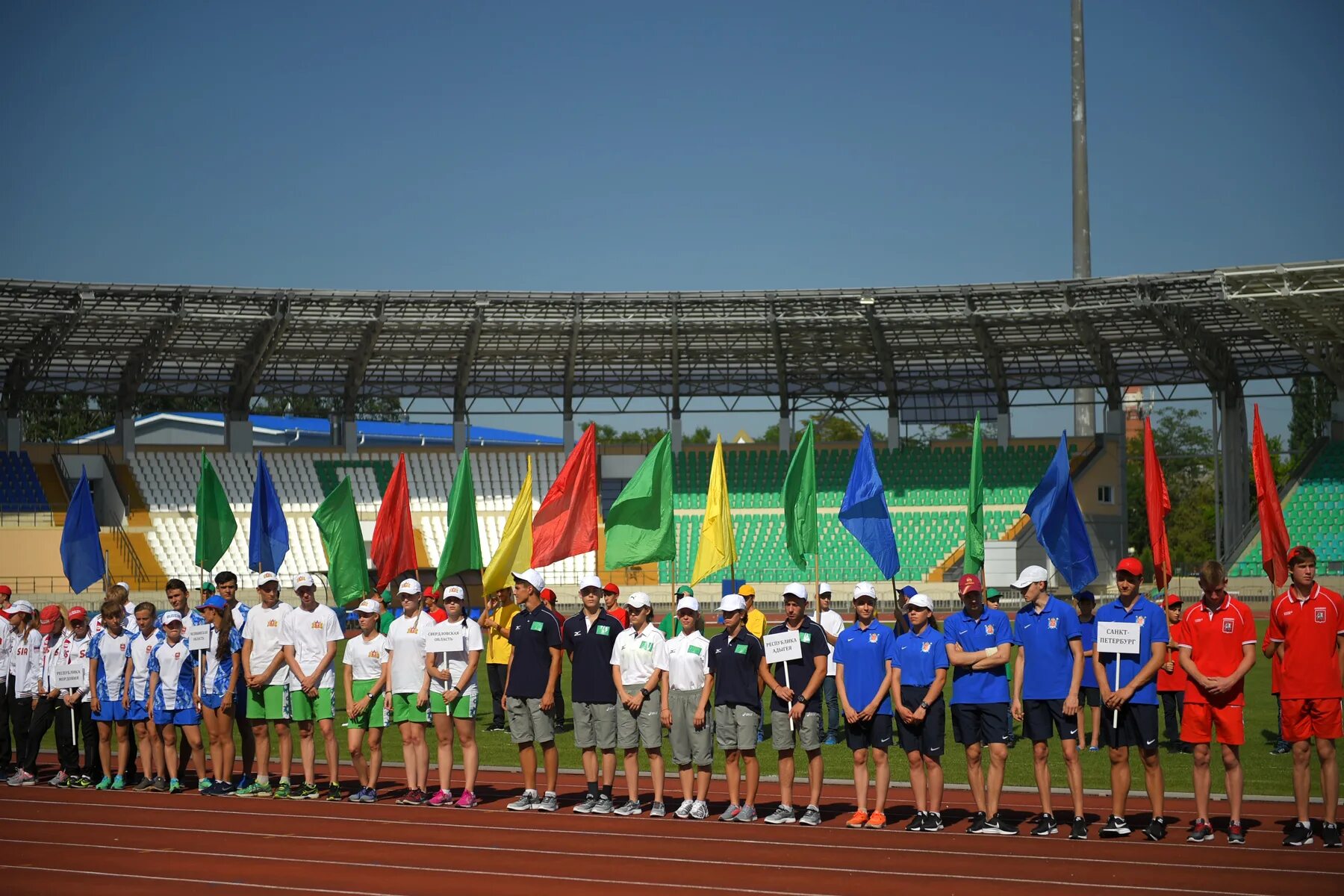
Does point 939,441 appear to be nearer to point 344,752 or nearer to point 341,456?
point 341,456

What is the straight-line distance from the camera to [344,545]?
695 inches

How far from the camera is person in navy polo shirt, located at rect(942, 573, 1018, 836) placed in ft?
32.2

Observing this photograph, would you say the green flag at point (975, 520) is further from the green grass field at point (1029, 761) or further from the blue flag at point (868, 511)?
the green grass field at point (1029, 761)

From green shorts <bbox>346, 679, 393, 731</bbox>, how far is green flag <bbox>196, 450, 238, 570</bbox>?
9443 mm

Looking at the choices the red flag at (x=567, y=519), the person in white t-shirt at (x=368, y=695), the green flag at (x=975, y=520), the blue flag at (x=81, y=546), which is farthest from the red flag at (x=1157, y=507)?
the blue flag at (x=81, y=546)

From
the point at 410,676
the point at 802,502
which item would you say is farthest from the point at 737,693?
the point at 802,502

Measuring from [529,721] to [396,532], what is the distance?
840 centimetres

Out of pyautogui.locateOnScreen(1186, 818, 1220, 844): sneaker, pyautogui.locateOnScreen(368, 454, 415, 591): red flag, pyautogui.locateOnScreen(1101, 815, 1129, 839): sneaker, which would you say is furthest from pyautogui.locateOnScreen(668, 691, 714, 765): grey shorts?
pyautogui.locateOnScreen(368, 454, 415, 591): red flag

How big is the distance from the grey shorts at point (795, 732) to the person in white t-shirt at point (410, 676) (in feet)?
9.64

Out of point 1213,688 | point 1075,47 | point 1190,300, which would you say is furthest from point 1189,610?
point 1075,47

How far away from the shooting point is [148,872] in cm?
921

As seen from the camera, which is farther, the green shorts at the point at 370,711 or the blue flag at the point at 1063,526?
the blue flag at the point at 1063,526

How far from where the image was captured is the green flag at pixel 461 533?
15516mm

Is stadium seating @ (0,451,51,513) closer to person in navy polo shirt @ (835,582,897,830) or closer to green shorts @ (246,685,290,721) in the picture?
green shorts @ (246,685,290,721)
